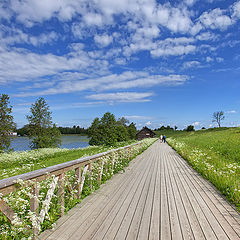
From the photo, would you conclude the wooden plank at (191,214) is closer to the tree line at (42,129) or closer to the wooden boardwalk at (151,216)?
the wooden boardwalk at (151,216)

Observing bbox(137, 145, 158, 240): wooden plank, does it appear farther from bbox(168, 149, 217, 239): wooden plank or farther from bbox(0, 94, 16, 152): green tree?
bbox(0, 94, 16, 152): green tree

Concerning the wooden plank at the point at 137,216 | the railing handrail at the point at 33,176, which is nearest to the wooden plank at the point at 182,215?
the wooden plank at the point at 137,216

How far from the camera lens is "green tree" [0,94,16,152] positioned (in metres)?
23.3

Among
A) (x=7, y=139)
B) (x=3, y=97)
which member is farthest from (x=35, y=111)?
(x=7, y=139)

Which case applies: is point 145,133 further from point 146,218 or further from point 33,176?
point 33,176

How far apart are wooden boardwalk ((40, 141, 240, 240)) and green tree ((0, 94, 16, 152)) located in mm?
22903

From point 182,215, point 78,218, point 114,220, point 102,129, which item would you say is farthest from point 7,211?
point 102,129

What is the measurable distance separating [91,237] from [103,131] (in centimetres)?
4281

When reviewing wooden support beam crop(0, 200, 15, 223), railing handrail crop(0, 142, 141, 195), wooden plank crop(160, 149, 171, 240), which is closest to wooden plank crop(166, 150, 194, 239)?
wooden plank crop(160, 149, 171, 240)

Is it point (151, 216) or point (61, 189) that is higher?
point (61, 189)

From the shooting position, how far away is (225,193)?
15.9 feet

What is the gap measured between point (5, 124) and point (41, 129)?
8538 mm

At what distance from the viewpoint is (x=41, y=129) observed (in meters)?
32.2

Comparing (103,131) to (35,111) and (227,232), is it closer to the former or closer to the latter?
(35,111)
